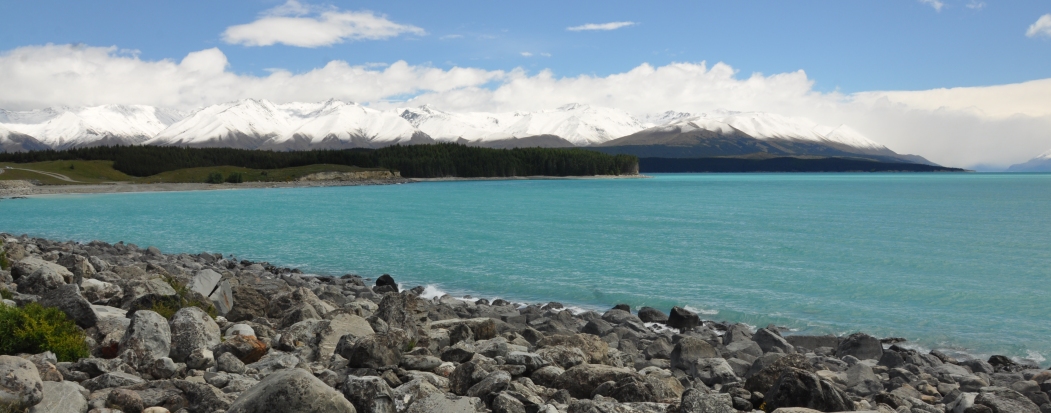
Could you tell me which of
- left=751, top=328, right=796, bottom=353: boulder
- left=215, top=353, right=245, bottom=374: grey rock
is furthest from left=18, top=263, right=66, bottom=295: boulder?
left=751, top=328, right=796, bottom=353: boulder

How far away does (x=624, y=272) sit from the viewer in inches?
1256

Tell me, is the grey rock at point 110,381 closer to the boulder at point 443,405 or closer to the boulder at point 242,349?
the boulder at point 242,349

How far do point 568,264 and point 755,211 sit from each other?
4609cm

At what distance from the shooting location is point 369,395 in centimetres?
816

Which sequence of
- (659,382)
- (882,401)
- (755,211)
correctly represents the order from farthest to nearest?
1. (755,211)
2. (882,401)
3. (659,382)

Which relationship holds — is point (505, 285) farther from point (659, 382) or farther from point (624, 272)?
point (659, 382)

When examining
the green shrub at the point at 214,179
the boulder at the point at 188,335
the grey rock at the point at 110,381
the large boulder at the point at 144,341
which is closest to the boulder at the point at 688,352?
the boulder at the point at 188,335

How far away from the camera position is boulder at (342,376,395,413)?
8094mm

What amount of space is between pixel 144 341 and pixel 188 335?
58 centimetres

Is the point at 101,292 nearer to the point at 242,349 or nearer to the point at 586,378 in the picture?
the point at 242,349

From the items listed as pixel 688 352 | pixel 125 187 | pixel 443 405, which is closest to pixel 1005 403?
pixel 688 352

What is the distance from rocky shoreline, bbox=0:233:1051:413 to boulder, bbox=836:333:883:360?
0.03 m

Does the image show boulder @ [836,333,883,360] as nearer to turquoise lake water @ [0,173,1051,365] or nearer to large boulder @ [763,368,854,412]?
turquoise lake water @ [0,173,1051,365]

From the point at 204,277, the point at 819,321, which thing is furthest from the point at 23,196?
the point at 819,321
